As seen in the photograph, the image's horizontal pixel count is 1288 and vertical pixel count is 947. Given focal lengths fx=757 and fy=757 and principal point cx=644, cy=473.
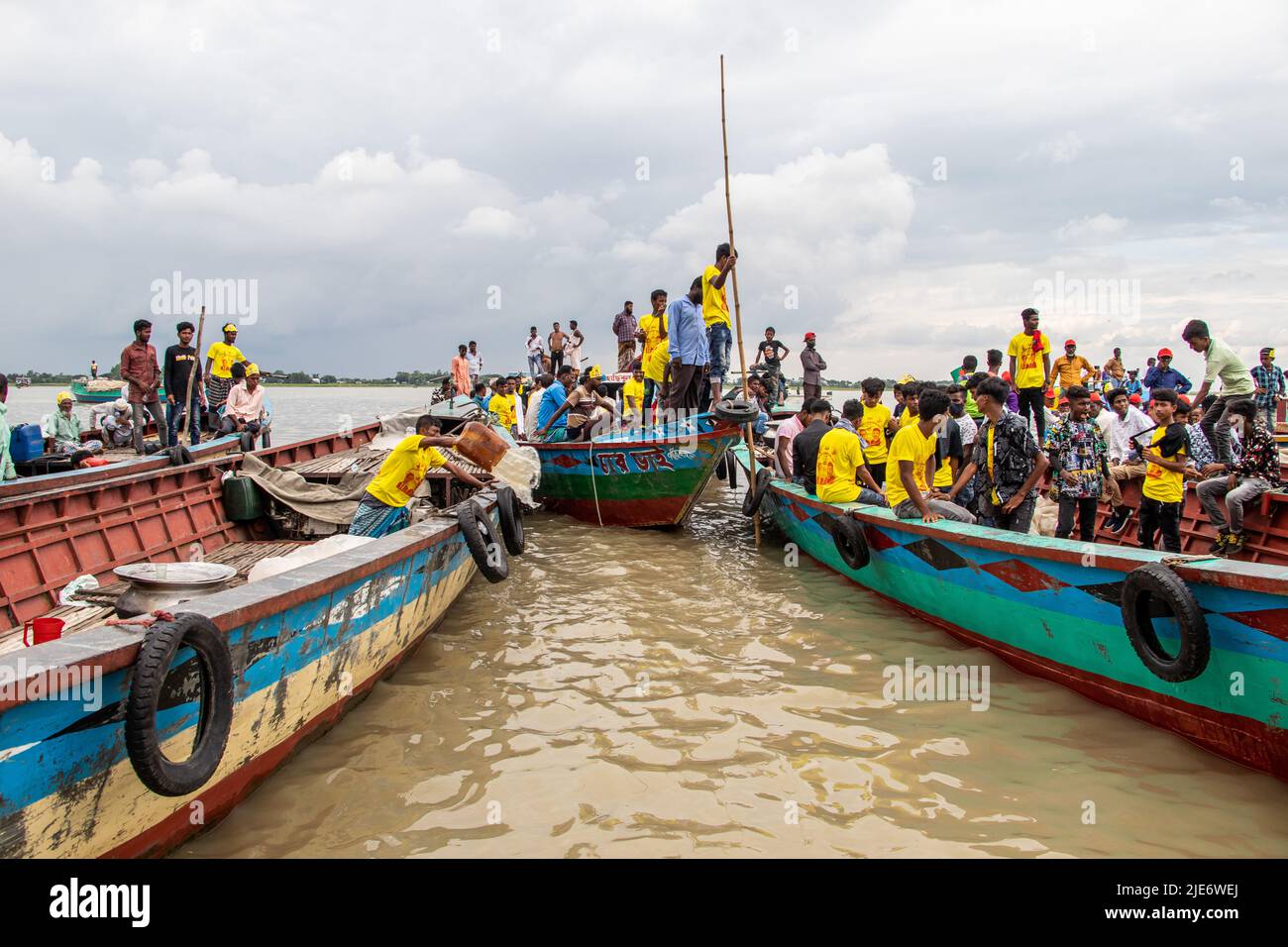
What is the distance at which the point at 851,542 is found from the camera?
245 inches

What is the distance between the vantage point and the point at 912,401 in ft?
26.4

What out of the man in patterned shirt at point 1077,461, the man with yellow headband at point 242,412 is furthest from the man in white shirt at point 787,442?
the man with yellow headband at point 242,412

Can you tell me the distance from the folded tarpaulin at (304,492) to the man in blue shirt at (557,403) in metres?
3.96

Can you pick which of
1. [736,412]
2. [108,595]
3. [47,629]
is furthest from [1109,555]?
[108,595]

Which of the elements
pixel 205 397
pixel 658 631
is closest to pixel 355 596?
pixel 658 631

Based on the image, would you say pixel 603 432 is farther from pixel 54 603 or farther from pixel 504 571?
pixel 54 603

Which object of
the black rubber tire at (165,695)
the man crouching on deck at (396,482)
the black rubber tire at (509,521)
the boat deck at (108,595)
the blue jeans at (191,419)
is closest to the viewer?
the black rubber tire at (165,695)

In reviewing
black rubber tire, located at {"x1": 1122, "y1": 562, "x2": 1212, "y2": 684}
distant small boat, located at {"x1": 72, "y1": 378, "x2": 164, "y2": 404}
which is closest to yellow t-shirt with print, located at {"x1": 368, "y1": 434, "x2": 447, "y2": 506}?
black rubber tire, located at {"x1": 1122, "y1": 562, "x2": 1212, "y2": 684}

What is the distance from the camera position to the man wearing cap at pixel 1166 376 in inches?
496

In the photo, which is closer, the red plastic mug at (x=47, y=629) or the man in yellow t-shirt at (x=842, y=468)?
the red plastic mug at (x=47, y=629)

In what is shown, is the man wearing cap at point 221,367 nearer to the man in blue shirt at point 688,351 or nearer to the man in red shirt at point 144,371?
the man in red shirt at point 144,371

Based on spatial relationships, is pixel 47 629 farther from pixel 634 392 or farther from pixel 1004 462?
pixel 634 392

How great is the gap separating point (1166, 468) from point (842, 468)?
8.35 ft
